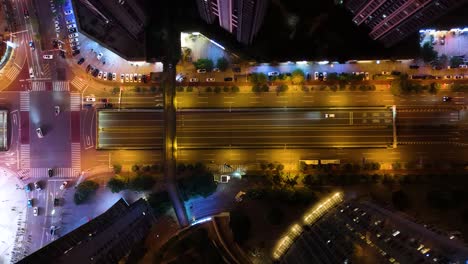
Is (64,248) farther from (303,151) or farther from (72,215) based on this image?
→ (303,151)

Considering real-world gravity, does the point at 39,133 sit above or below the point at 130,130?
below

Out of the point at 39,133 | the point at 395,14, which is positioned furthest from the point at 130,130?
the point at 395,14

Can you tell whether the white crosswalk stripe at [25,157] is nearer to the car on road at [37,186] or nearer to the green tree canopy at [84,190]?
the car on road at [37,186]

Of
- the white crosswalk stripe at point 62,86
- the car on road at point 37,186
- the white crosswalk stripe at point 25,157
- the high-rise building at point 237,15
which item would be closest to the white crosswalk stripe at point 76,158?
the car on road at point 37,186

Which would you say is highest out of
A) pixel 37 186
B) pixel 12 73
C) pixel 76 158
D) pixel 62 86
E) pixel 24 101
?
pixel 12 73

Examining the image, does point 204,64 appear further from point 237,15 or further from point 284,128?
point 284,128

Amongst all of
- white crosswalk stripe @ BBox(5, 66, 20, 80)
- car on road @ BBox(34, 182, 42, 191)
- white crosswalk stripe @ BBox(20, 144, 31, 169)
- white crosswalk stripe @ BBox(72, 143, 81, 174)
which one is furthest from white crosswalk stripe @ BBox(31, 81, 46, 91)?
car on road @ BBox(34, 182, 42, 191)
